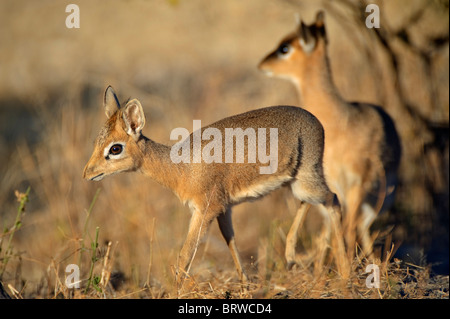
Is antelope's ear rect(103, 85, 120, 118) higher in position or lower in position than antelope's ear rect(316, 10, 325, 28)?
lower

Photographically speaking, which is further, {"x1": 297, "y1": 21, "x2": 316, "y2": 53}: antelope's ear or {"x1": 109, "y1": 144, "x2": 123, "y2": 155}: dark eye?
{"x1": 297, "y1": 21, "x2": 316, "y2": 53}: antelope's ear

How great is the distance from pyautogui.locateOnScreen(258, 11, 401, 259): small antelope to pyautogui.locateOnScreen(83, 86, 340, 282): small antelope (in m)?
1.49

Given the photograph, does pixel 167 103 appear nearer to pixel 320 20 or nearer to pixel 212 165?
pixel 320 20

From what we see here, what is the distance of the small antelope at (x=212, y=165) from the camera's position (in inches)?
188

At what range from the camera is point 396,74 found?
725 cm

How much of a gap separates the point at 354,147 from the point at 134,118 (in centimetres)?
296

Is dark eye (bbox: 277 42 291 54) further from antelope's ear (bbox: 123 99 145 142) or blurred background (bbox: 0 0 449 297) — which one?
antelope's ear (bbox: 123 99 145 142)

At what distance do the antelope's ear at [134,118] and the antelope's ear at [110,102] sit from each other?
0.72 ft

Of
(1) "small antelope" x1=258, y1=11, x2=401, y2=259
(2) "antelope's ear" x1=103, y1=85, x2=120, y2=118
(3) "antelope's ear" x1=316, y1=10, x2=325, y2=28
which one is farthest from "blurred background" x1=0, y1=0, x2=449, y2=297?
(2) "antelope's ear" x1=103, y1=85, x2=120, y2=118

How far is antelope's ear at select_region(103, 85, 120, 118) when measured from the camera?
16.1 feet

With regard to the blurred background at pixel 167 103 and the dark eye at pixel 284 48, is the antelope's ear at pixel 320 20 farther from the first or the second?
the dark eye at pixel 284 48

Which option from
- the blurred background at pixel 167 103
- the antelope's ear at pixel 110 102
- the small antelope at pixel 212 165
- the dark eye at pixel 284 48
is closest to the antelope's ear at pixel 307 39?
the dark eye at pixel 284 48

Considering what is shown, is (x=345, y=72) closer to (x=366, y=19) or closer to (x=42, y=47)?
(x=366, y=19)

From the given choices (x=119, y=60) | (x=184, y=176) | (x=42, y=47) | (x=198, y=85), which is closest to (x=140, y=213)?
(x=184, y=176)
